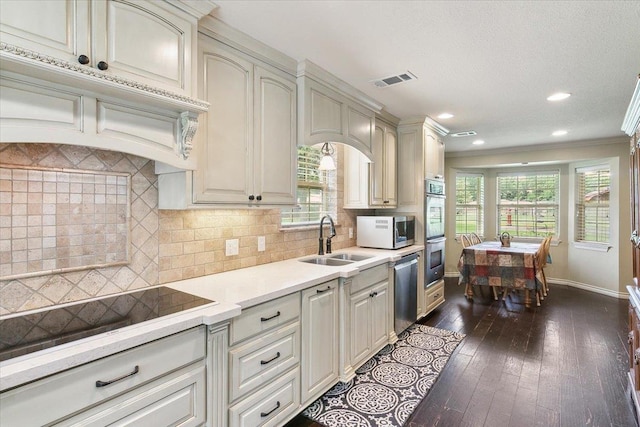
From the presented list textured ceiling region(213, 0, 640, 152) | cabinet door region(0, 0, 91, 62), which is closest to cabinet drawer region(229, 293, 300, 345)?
cabinet door region(0, 0, 91, 62)

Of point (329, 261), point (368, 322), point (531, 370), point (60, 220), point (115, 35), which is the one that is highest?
point (115, 35)

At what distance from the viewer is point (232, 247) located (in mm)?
2391

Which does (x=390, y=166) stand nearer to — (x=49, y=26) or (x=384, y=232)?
(x=384, y=232)

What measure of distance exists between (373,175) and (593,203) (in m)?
4.48

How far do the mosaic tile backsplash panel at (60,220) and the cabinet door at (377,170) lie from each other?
2.41 meters

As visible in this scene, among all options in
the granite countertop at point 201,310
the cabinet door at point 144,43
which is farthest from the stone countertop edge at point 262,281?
the cabinet door at point 144,43

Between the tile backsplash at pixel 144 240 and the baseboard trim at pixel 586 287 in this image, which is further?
the baseboard trim at pixel 586 287

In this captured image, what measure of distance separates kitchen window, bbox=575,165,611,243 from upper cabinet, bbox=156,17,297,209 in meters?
5.65

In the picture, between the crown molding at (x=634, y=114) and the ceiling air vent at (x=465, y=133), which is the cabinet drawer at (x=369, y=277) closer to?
the crown molding at (x=634, y=114)

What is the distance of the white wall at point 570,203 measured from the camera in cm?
502

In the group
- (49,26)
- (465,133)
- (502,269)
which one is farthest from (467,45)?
(502,269)

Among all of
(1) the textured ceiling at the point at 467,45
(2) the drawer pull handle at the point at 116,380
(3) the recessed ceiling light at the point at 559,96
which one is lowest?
(2) the drawer pull handle at the point at 116,380

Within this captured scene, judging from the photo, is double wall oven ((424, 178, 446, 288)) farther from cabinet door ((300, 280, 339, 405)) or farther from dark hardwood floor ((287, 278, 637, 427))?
cabinet door ((300, 280, 339, 405))

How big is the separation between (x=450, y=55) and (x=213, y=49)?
165 cm
